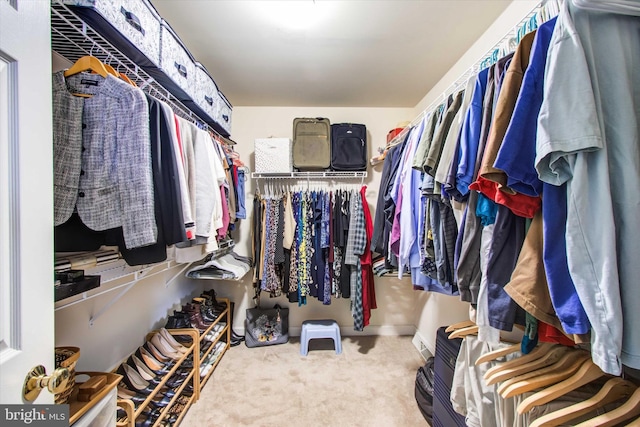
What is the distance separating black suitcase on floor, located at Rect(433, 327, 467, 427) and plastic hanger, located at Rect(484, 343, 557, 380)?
1.44 ft

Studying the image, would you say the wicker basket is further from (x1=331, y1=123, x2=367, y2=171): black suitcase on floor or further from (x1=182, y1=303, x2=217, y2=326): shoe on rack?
(x1=331, y1=123, x2=367, y2=171): black suitcase on floor

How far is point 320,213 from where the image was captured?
2.22m

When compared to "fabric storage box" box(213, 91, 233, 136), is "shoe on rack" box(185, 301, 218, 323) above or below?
below

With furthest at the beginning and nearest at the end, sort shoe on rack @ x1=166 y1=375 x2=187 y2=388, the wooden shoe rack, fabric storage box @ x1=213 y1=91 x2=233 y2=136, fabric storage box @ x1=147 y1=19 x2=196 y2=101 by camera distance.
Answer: fabric storage box @ x1=213 y1=91 x2=233 y2=136
shoe on rack @ x1=166 y1=375 x2=187 y2=388
fabric storage box @ x1=147 y1=19 x2=196 y2=101
the wooden shoe rack

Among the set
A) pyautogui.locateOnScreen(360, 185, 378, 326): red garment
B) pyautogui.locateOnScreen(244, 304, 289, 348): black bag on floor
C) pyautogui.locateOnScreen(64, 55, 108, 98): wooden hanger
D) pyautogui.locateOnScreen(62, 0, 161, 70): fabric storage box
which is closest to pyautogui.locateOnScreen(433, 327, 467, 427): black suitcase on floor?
pyautogui.locateOnScreen(360, 185, 378, 326): red garment

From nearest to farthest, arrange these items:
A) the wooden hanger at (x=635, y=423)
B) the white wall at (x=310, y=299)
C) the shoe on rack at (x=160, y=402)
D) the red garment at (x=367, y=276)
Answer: the wooden hanger at (x=635, y=423), the shoe on rack at (x=160, y=402), the red garment at (x=367, y=276), the white wall at (x=310, y=299)

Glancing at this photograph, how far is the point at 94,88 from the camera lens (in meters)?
0.87

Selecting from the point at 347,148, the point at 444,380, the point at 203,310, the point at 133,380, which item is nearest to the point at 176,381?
the point at 133,380

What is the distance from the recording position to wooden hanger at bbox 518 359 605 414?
0.67m

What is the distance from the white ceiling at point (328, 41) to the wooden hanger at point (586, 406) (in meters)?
1.82

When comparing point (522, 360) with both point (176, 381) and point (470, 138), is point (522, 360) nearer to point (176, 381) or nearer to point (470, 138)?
point (470, 138)

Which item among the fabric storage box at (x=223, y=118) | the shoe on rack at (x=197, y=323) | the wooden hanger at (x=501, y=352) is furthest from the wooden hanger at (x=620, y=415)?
the fabric storage box at (x=223, y=118)

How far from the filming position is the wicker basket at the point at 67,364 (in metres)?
0.75

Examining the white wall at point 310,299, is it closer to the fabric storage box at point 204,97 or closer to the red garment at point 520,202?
the fabric storage box at point 204,97
